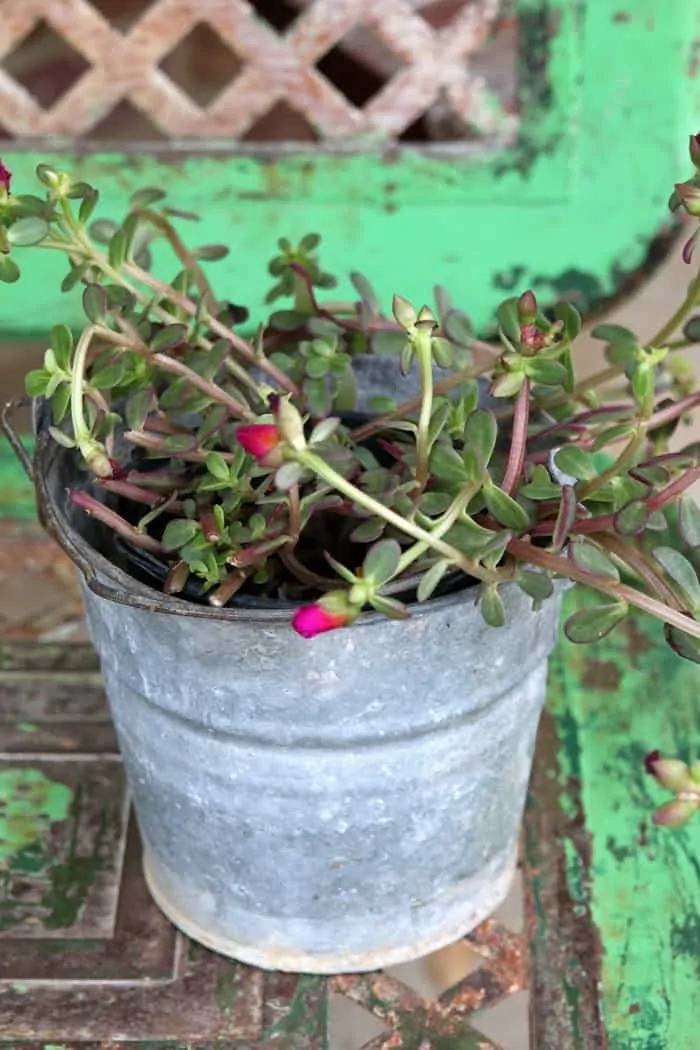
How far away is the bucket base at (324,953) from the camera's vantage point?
2.40 feet

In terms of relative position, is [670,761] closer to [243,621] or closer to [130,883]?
[243,621]

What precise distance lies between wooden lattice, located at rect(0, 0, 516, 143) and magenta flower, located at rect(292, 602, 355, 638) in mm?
568

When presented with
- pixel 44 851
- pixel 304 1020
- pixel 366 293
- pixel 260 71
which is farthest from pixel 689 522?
pixel 260 71

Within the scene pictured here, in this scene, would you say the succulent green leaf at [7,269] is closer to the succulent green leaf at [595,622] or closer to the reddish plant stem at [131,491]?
the reddish plant stem at [131,491]

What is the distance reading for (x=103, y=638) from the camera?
0.68 m

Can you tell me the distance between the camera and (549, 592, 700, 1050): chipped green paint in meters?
0.71

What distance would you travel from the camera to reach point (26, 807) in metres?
0.83

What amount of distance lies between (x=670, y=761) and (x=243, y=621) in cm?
19

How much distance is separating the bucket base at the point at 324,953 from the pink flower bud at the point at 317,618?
0.27 m

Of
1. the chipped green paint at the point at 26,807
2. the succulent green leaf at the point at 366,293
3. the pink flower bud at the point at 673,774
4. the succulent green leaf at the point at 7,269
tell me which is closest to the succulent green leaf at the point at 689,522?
the pink flower bud at the point at 673,774

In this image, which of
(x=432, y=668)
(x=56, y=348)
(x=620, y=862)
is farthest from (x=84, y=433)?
(x=620, y=862)

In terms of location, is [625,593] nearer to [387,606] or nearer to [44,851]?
[387,606]

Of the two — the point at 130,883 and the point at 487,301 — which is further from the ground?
the point at 487,301

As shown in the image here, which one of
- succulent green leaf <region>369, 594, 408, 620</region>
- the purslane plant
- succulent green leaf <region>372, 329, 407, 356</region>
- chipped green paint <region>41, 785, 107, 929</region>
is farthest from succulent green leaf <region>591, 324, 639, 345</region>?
chipped green paint <region>41, 785, 107, 929</region>
